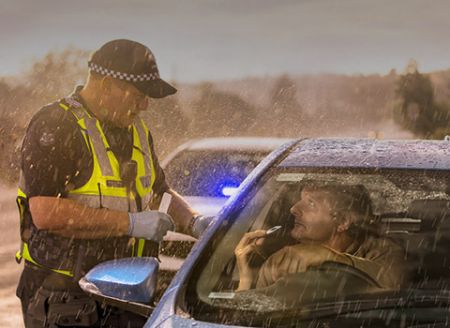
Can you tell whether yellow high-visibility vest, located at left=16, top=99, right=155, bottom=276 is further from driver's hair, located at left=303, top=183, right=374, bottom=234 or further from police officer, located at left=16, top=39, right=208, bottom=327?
driver's hair, located at left=303, top=183, right=374, bottom=234

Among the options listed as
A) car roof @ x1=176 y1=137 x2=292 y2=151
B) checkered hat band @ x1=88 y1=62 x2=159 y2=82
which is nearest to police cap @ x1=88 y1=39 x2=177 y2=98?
checkered hat band @ x1=88 y1=62 x2=159 y2=82

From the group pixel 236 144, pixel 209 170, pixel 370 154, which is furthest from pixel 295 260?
pixel 236 144

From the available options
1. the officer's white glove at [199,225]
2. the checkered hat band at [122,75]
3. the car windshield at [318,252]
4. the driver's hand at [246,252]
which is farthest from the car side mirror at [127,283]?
the officer's white glove at [199,225]

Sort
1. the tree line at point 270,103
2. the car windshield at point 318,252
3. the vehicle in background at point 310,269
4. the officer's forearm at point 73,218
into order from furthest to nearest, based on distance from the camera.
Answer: the tree line at point 270,103, the officer's forearm at point 73,218, the car windshield at point 318,252, the vehicle in background at point 310,269

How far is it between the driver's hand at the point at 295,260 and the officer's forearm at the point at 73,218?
0.94 meters

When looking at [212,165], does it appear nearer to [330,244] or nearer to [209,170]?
[209,170]

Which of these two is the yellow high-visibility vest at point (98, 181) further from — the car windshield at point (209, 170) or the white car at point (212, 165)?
the car windshield at point (209, 170)

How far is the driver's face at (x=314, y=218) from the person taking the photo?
169 inches

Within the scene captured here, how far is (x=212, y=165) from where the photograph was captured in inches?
342

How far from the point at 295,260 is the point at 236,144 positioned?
5.01 m

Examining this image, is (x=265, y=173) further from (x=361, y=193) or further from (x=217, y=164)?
(x=217, y=164)

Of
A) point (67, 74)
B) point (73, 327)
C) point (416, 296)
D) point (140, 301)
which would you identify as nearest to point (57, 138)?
point (73, 327)

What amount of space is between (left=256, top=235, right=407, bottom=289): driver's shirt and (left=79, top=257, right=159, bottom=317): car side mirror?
1.17 ft

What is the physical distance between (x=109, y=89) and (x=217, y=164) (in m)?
3.75
